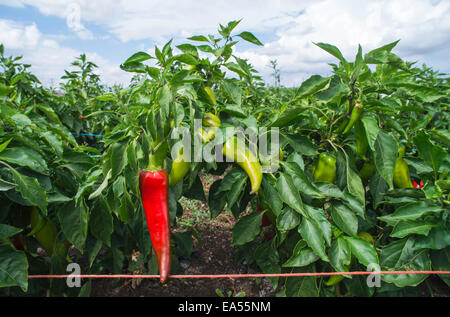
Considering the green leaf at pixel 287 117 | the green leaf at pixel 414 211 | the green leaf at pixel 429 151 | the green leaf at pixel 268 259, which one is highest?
the green leaf at pixel 287 117

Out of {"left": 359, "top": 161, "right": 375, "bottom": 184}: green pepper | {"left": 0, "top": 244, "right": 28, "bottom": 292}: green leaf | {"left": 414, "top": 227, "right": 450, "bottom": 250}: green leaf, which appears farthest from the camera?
{"left": 359, "top": 161, "right": 375, "bottom": 184}: green pepper

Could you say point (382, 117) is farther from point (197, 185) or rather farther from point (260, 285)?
point (260, 285)

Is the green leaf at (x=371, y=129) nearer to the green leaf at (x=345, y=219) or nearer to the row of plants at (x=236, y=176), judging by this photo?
the row of plants at (x=236, y=176)

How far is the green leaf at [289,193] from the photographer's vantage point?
1.32 m

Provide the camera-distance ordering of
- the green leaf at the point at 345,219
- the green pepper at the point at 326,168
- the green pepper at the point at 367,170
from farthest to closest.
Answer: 1. the green pepper at the point at 367,170
2. the green pepper at the point at 326,168
3. the green leaf at the point at 345,219

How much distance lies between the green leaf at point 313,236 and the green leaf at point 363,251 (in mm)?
158

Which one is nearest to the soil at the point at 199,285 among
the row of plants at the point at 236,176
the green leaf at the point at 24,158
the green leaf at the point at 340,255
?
the row of plants at the point at 236,176

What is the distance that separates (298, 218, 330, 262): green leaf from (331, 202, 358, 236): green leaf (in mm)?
166

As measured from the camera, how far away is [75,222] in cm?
145

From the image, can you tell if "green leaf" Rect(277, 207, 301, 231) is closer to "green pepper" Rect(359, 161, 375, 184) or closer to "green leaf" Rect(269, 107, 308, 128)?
"green leaf" Rect(269, 107, 308, 128)

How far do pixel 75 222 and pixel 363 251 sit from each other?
1337 mm

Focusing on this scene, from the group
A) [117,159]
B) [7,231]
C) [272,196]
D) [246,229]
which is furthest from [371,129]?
[7,231]

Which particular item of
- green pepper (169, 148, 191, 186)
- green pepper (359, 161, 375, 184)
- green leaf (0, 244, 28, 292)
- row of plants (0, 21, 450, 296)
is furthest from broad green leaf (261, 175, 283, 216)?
green leaf (0, 244, 28, 292)

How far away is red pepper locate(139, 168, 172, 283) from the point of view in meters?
1.27
